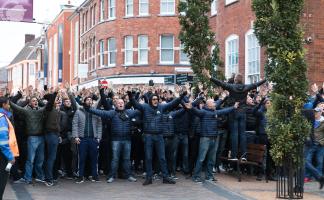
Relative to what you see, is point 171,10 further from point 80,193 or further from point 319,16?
point 80,193

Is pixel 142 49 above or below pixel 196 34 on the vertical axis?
above

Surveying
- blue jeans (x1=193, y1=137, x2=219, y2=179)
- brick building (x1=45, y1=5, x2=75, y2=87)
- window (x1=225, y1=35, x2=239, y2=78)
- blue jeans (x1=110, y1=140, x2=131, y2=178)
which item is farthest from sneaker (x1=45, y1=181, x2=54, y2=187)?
brick building (x1=45, y1=5, x2=75, y2=87)

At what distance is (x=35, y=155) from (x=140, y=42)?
30.0 meters

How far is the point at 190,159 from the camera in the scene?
16406mm

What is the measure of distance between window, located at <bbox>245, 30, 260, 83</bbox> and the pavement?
1017 cm

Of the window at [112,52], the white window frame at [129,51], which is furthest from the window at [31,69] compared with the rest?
the white window frame at [129,51]

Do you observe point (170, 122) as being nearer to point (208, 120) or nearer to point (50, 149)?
point (208, 120)

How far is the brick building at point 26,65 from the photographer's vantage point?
3273 inches

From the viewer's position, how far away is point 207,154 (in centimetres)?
1557

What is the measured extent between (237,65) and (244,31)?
1.82 m

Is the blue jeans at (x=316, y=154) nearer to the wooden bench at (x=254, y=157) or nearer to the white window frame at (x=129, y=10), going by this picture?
the wooden bench at (x=254, y=157)

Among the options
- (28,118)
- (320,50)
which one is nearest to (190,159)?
(28,118)

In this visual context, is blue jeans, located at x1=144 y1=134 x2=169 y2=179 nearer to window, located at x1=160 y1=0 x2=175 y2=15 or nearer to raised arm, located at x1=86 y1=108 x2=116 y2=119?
raised arm, located at x1=86 y1=108 x2=116 y2=119

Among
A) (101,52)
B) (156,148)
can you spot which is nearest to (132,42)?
(101,52)
